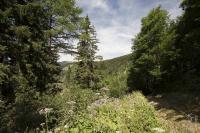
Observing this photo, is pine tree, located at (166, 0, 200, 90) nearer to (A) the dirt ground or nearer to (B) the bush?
(A) the dirt ground

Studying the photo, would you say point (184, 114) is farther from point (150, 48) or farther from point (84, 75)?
point (84, 75)

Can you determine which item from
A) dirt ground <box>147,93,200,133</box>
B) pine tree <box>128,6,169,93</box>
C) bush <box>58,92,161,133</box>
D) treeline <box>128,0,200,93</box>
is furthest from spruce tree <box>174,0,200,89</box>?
bush <box>58,92,161,133</box>

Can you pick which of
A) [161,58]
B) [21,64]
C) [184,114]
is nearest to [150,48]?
[161,58]

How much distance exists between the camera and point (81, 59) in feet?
128

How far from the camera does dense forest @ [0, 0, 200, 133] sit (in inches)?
472

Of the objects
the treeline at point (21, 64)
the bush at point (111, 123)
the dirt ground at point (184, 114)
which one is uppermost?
the treeline at point (21, 64)

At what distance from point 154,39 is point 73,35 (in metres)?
13.9

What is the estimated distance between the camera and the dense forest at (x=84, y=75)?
12.0 m

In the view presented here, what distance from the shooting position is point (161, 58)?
111ft

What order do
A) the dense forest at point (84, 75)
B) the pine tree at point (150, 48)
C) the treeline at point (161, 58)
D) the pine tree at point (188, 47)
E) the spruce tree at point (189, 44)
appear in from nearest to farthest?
the dense forest at point (84, 75), the spruce tree at point (189, 44), the pine tree at point (188, 47), the treeline at point (161, 58), the pine tree at point (150, 48)

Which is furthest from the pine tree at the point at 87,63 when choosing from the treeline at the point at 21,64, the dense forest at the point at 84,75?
the treeline at the point at 21,64

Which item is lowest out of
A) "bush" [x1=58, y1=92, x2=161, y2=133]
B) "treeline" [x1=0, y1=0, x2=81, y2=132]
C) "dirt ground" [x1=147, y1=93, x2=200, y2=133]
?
"dirt ground" [x1=147, y1=93, x2=200, y2=133]

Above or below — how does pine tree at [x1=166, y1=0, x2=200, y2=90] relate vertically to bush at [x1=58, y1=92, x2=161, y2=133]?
above

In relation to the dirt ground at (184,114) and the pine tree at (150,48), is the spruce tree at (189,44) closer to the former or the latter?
the pine tree at (150,48)
